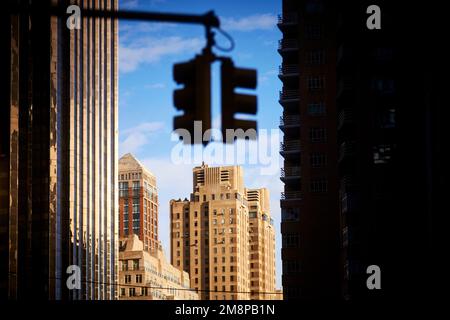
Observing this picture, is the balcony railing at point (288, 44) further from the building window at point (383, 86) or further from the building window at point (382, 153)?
the building window at point (382, 153)

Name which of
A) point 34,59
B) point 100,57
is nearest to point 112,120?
point 100,57

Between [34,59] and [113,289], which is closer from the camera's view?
[34,59]

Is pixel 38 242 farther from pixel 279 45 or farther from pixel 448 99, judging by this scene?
pixel 448 99

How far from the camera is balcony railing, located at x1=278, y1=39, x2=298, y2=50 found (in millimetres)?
88125

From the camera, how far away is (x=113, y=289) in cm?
15312

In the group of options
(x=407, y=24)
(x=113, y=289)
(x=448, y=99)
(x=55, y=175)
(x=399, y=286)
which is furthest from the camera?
(x=113, y=289)

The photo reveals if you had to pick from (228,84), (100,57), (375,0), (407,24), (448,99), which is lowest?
(228,84)

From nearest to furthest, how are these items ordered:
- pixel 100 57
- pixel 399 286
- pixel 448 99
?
pixel 448 99, pixel 399 286, pixel 100 57

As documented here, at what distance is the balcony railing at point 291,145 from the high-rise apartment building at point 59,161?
23.3 meters

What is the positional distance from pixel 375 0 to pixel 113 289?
94.1 metres

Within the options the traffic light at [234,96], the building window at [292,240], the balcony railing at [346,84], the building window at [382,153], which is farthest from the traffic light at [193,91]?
the building window at [292,240]

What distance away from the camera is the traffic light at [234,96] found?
11.0 metres

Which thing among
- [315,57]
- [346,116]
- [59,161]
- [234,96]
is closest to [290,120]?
[315,57]
